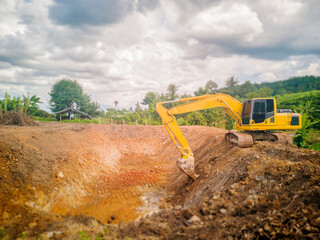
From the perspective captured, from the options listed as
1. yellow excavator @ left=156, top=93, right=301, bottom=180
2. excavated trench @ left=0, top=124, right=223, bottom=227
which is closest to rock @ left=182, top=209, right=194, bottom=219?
excavated trench @ left=0, top=124, right=223, bottom=227

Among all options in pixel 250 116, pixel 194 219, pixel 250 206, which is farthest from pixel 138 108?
pixel 250 206

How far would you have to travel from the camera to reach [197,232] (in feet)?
16.0

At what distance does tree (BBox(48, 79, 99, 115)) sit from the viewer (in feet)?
139

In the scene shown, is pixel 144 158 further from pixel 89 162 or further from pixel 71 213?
pixel 71 213

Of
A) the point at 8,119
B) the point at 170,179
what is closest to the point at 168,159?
the point at 170,179

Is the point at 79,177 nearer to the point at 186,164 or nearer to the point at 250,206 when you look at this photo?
the point at 186,164

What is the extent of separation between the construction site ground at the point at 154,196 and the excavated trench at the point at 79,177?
37 mm

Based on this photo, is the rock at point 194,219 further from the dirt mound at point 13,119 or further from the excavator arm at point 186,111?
the dirt mound at point 13,119

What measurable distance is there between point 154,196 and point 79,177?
366 cm

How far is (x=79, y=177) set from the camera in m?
9.88

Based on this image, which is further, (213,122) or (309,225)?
(213,122)

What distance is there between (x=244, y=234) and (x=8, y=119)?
2172cm

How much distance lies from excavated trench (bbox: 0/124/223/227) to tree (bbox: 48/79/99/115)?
29480mm

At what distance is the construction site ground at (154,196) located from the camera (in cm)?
476
